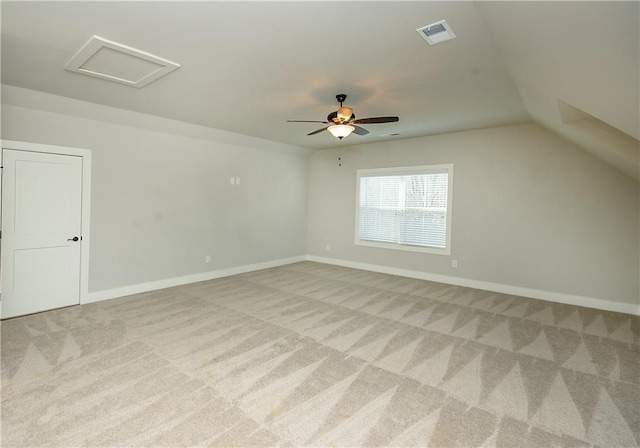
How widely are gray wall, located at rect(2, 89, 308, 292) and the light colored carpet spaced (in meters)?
1.00

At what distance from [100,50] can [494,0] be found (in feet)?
10.1

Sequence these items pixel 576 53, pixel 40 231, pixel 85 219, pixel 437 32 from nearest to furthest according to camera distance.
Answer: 1. pixel 576 53
2. pixel 437 32
3. pixel 40 231
4. pixel 85 219

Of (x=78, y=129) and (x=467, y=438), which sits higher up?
(x=78, y=129)

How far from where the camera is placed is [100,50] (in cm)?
272

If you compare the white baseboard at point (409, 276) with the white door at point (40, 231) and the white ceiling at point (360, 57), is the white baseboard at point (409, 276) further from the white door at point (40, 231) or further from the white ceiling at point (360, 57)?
the white ceiling at point (360, 57)

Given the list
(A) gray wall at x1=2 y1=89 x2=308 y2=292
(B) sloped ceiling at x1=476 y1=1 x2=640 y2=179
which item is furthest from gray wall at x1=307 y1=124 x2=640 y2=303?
(A) gray wall at x1=2 y1=89 x2=308 y2=292

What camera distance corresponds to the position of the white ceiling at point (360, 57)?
1940 mm

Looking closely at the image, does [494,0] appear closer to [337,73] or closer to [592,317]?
[337,73]

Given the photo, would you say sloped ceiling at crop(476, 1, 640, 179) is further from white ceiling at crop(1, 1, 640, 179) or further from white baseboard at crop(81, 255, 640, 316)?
white baseboard at crop(81, 255, 640, 316)

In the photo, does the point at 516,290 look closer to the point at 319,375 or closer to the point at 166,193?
the point at 319,375

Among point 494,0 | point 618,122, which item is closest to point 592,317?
point 618,122

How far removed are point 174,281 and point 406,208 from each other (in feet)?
14.9

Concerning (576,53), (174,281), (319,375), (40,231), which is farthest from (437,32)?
(174,281)

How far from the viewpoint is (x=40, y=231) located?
4.06m
